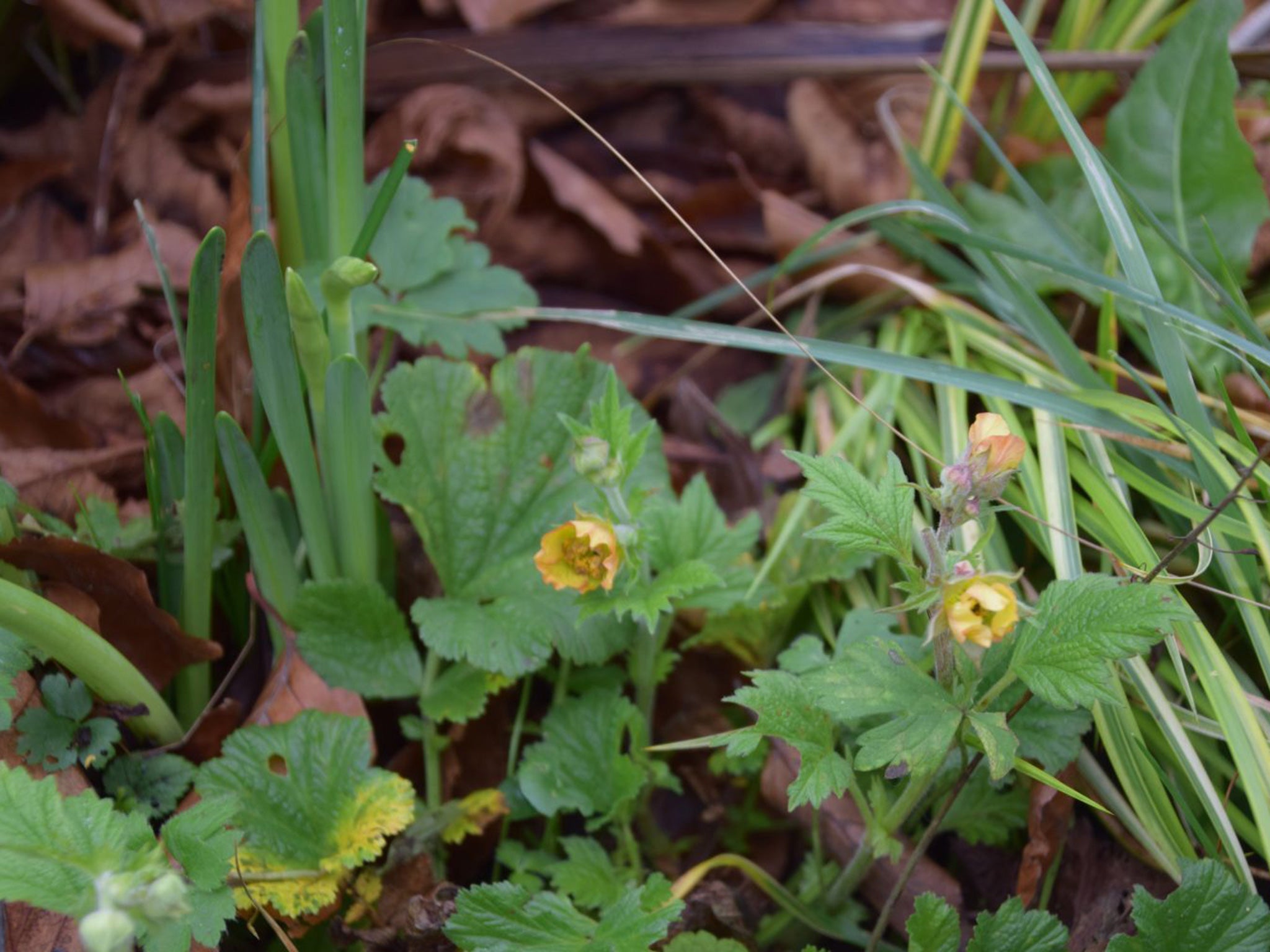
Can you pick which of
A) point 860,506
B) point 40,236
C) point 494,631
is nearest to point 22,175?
point 40,236

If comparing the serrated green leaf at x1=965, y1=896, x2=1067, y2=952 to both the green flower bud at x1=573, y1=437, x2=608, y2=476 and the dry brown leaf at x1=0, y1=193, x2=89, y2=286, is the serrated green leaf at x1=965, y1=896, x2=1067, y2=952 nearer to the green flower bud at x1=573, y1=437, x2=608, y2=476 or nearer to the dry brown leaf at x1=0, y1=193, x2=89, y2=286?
the green flower bud at x1=573, y1=437, x2=608, y2=476

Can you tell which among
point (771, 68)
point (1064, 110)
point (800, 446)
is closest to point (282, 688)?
point (800, 446)

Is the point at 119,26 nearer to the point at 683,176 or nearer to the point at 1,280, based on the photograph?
the point at 1,280

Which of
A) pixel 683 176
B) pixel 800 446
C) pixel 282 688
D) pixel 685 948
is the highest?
pixel 683 176

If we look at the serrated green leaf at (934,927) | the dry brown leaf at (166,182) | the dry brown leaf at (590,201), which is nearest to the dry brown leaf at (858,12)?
the dry brown leaf at (590,201)

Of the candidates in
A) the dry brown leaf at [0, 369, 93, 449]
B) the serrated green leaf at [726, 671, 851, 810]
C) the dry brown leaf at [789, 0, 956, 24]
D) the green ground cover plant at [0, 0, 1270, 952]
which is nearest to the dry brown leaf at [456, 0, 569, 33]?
the dry brown leaf at [789, 0, 956, 24]

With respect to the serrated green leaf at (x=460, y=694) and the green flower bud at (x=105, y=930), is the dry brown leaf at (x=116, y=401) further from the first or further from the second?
the green flower bud at (x=105, y=930)
